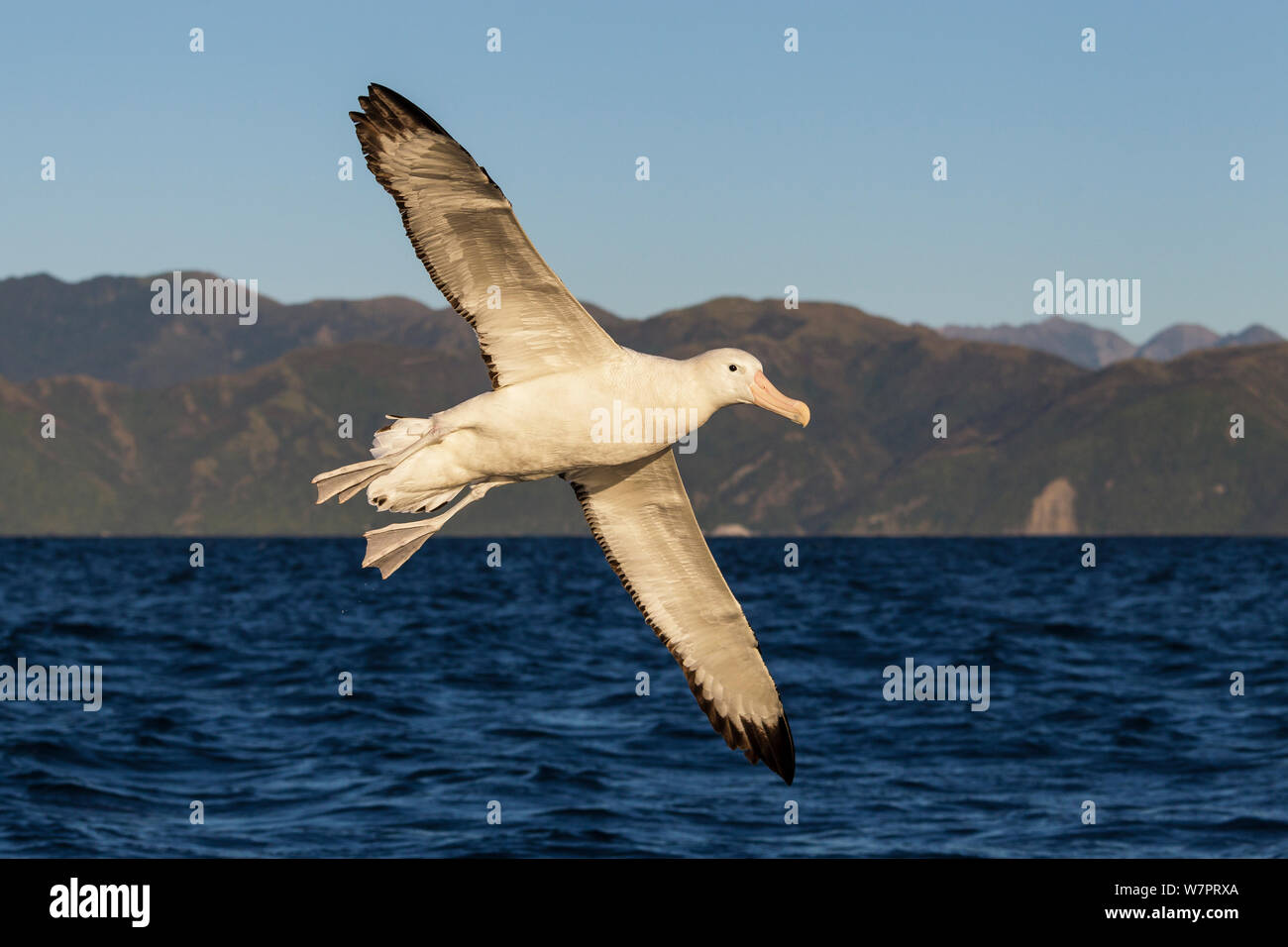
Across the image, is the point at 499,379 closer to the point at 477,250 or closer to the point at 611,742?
the point at 477,250

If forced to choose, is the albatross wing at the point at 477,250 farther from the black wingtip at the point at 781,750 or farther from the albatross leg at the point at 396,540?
the black wingtip at the point at 781,750

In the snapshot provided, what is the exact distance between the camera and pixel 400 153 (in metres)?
8.09

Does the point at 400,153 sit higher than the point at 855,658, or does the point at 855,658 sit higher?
the point at 400,153

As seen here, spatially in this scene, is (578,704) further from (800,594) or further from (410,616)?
(800,594)

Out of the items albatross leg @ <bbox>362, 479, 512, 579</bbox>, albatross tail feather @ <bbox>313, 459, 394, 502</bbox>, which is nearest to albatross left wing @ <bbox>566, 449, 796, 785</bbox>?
albatross leg @ <bbox>362, 479, 512, 579</bbox>

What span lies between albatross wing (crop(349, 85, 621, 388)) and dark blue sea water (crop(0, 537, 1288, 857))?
14.0 m

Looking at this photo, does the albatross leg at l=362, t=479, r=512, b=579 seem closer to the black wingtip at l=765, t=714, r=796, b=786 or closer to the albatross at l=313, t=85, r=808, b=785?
the albatross at l=313, t=85, r=808, b=785

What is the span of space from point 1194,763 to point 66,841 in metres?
20.4

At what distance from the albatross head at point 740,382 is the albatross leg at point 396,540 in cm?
157

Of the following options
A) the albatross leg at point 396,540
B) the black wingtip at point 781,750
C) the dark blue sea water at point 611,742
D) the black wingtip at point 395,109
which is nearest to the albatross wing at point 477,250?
the black wingtip at point 395,109
